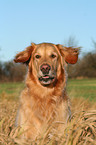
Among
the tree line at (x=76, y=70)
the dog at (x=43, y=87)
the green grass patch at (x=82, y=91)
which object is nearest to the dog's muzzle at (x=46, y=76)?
the dog at (x=43, y=87)

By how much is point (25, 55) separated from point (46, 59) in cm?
42

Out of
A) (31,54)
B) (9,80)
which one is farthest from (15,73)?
(31,54)

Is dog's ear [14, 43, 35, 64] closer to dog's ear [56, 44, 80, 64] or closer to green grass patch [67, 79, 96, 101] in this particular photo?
dog's ear [56, 44, 80, 64]

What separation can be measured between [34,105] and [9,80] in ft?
99.9

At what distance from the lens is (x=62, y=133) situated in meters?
2.58

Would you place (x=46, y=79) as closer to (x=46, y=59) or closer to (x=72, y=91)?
(x=46, y=59)

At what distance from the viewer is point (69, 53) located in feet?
12.1

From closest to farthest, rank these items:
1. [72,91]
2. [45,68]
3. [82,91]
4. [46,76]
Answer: [45,68], [46,76], [72,91], [82,91]

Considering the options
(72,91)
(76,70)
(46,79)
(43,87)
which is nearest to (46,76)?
(46,79)

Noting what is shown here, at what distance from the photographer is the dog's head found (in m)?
3.28

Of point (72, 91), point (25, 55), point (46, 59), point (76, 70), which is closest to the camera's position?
point (46, 59)

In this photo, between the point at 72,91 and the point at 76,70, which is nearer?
the point at 72,91

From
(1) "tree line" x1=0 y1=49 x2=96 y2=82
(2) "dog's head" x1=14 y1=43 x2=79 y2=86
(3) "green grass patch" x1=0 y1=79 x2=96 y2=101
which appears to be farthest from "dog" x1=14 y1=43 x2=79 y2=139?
(1) "tree line" x1=0 y1=49 x2=96 y2=82

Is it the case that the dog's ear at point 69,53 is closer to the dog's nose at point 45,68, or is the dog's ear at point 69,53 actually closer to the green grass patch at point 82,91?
the dog's nose at point 45,68
